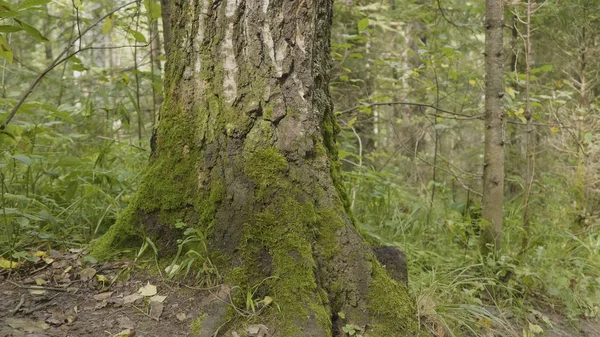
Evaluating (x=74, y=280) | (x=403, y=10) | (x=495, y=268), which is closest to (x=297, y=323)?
(x=74, y=280)

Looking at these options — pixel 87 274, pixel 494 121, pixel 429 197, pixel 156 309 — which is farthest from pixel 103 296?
pixel 429 197

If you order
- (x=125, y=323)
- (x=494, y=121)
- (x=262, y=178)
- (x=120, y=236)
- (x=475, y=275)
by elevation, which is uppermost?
(x=494, y=121)

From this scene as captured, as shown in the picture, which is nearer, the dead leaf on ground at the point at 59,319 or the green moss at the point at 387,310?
the dead leaf on ground at the point at 59,319

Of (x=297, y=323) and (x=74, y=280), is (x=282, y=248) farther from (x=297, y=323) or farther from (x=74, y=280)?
(x=74, y=280)

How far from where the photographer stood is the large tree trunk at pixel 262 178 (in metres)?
2.34

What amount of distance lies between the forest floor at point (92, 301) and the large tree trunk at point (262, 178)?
15 centimetres

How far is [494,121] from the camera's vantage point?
347 centimetres

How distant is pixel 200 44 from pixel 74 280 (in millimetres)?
1439

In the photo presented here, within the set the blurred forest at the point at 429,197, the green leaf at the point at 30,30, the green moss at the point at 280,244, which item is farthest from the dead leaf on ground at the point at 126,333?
the green leaf at the point at 30,30

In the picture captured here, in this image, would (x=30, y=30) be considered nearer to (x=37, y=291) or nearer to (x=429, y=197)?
(x=37, y=291)

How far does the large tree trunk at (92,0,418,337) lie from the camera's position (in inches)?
92.0

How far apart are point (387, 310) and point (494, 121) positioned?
181 centimetres

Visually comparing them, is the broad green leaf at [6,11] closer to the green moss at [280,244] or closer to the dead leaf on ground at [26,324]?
the green moss at [280,244]

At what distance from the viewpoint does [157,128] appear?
2.82m
